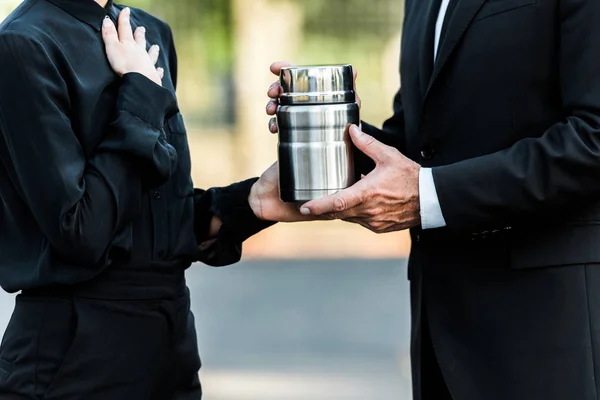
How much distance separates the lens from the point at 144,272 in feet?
7.87

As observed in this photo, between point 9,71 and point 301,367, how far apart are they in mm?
3806

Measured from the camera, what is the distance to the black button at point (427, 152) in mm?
2508

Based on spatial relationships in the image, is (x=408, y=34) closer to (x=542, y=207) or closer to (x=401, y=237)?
(x=542, y=207)

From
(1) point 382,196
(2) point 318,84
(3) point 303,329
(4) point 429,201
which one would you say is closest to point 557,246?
(4) point 429,201

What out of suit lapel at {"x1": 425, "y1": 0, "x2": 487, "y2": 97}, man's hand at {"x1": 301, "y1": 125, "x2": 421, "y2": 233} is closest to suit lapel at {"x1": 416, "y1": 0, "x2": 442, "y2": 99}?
suit lapel at {"x1": 425, "y1": 0, "x2": 487, "y2": 97}

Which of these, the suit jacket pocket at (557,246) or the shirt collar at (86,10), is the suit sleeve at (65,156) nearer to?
the shirt collar at (86,10)

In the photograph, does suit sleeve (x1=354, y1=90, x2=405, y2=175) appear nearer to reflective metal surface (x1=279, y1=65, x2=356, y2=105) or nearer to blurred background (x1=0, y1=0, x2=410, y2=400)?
reflective metal surface (x1=279, y1=65, x2=356, y2=105)

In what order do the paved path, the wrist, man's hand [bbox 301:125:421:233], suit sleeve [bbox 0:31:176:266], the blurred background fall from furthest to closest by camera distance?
the blurred background, the paved path, the wrist, man's hand [bbox 301:125:421:233], suit sleeve [bbox 0:31:176:266]

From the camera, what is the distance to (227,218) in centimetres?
268

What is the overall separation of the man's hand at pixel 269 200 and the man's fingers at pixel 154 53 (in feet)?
1.32

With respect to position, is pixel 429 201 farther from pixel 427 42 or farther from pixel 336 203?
pixel 427 42

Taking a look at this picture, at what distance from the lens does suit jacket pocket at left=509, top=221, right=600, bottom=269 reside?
7.65 feet

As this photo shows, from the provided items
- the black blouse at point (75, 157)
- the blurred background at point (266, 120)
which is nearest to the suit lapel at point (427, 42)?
the black blouse at point (75, 157)

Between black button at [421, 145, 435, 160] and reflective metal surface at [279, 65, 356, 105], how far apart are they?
0.37m
